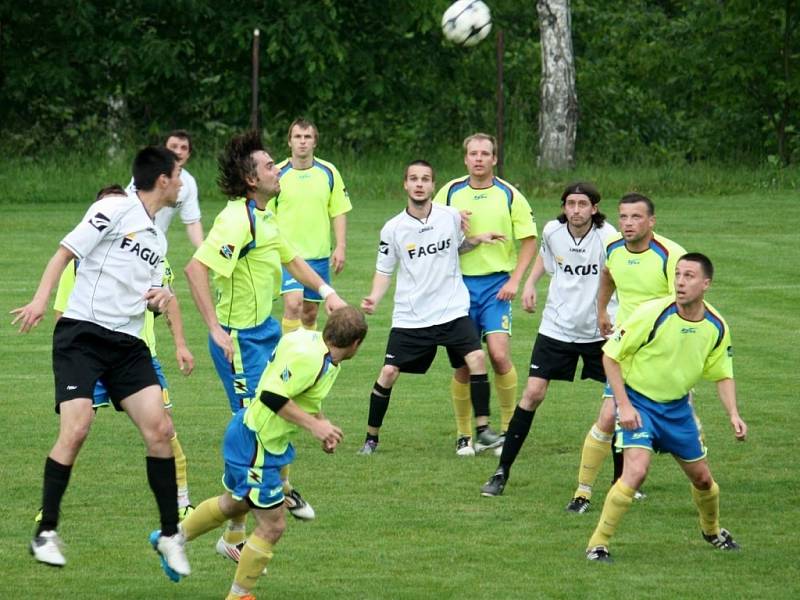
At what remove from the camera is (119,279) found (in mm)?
7727

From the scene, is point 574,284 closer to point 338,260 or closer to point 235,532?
point 235,532

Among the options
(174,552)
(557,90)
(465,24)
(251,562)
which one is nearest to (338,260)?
(174,552)

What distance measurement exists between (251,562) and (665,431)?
7.76 feet

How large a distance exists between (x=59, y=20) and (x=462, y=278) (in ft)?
74.4

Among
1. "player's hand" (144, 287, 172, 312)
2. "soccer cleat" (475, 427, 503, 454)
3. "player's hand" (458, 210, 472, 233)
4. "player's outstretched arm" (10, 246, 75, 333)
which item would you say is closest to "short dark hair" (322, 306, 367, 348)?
"player's hand" (144, 287, 172, 312)

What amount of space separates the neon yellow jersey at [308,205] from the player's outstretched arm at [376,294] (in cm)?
275

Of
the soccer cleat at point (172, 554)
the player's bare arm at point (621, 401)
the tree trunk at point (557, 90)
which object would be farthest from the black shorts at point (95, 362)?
the tree trunk at point (557, 90)

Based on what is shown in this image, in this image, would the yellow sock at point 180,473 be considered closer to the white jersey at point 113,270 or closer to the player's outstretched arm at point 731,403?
the white jersey at point 113,270

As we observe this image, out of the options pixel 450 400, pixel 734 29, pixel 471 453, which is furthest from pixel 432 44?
pixel 471 453

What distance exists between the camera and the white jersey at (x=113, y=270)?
771 centimetres

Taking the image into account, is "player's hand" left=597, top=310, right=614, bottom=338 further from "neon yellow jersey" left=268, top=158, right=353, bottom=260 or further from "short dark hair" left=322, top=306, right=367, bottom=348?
"neon yellow jersey" left=268, top=158, right=353, bottom=260

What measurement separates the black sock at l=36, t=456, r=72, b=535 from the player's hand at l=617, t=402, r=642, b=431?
2.81 m

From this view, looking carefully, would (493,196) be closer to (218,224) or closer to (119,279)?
(218,224)

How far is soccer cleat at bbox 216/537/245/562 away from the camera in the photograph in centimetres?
783
